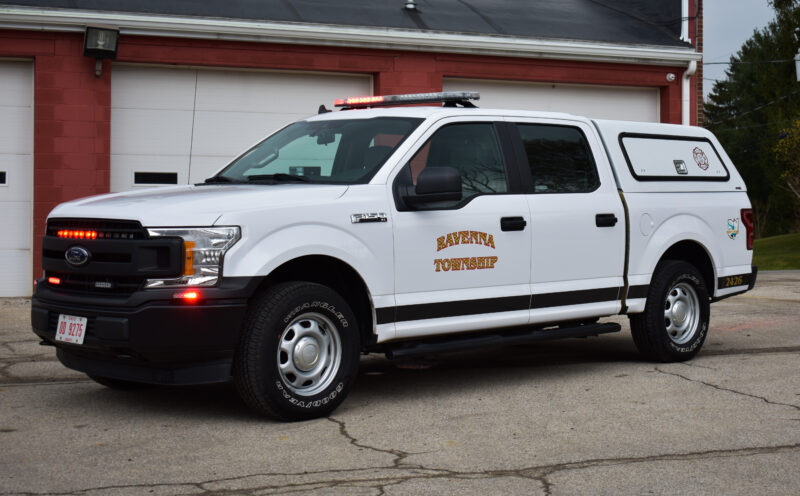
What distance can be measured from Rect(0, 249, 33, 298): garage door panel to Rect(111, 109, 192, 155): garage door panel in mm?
1911

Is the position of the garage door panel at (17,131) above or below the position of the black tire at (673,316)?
above

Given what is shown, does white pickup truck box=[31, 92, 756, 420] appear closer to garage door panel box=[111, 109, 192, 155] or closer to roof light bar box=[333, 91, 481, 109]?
roof light bar box=[333, 91, 481, 109]

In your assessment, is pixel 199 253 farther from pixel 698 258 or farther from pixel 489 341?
pixel 698 258

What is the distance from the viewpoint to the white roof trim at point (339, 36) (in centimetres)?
1378

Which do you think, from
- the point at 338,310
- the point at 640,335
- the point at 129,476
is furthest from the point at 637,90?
the point at 129,476

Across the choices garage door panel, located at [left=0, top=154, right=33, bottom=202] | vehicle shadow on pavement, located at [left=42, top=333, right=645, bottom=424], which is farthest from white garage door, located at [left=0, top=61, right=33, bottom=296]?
vehicle shadow on pavement, located at [left=42, top=333, right=645, bottom=424]

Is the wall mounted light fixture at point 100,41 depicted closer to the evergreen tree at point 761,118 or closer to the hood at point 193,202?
the hood at point 193,202

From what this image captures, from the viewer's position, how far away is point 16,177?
551 inches

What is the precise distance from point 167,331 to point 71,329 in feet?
2.38

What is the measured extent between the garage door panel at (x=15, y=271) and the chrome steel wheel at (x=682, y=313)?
362 inches

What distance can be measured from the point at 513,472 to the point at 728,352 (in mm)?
4615

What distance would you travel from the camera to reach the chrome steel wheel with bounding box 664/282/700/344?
8281mm

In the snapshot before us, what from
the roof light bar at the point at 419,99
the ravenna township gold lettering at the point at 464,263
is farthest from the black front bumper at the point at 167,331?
the roof light bar at the point at 419,99

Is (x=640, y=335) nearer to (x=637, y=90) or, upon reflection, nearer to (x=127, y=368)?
(x=127, y=368)
